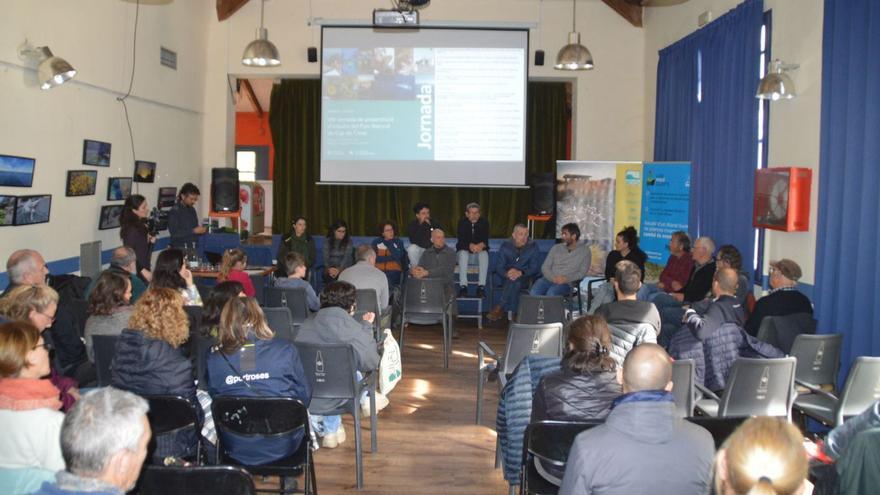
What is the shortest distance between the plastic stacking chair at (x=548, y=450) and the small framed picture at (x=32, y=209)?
5199mm

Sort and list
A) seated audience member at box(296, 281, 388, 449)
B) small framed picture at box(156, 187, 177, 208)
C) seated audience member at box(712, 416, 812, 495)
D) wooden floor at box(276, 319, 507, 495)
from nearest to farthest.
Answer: seated audience member at box(712, 416, 812, 495), wooden floor at box(276, 319, 507, 495), seated audience member at box(296, 281, 388, 449), small framed picture at box(156, 187, 177, 208)

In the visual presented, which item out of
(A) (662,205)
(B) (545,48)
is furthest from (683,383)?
(B) (545,48)

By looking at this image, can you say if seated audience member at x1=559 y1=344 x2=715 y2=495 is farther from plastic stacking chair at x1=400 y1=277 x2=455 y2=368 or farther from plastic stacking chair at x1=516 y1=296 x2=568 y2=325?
plastic stacking chair at x1=400 y1=277 x2=455 y2=368

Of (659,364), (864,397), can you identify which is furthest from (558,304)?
(659,364)

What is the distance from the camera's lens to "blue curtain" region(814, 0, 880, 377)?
18.4 feet

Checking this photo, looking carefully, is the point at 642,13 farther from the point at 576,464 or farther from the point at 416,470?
the point at 576,464

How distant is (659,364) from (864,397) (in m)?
2.29

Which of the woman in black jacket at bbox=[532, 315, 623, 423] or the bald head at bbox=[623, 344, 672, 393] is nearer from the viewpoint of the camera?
the bald head at bbox=[623, 344, 672, 393]

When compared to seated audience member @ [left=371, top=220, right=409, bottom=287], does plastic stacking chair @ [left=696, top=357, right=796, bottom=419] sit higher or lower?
lower

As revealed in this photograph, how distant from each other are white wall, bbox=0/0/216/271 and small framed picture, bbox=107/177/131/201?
0.29ft

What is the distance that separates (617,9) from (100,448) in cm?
1070

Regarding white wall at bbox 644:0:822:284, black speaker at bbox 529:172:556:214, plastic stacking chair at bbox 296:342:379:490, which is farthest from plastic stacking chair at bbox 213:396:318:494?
black speaker at bbox 529:172:556:214

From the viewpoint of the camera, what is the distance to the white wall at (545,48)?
11.5 meters

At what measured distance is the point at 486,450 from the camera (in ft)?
17.6
